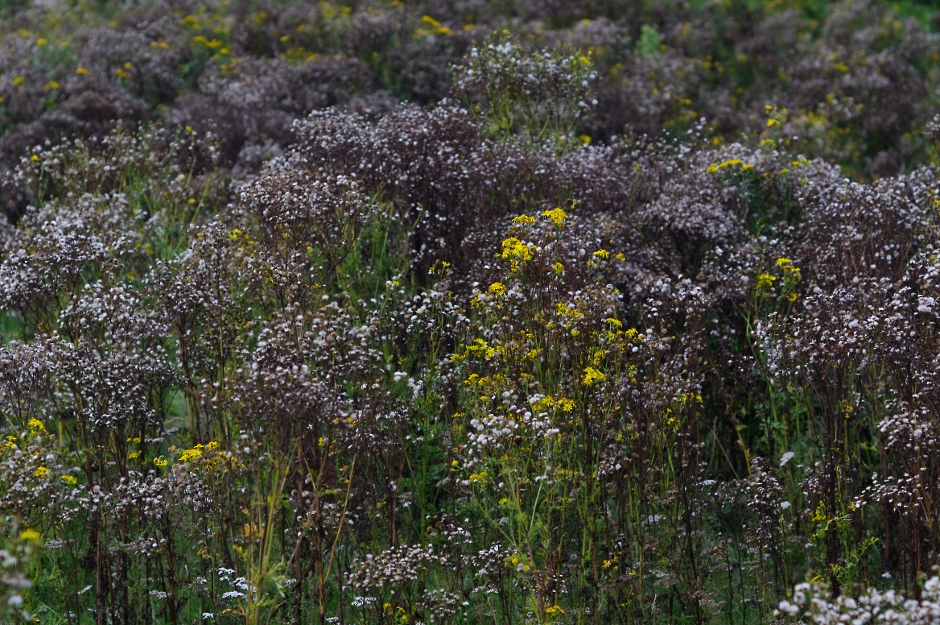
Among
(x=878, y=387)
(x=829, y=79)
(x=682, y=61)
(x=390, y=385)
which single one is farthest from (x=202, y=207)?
(x=829, y=79)

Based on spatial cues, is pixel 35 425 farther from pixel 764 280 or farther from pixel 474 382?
pixel 764 280

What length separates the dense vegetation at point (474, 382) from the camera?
5227 mm

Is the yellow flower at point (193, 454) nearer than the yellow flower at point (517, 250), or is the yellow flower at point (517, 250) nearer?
the yellow flower at point (193, 454)

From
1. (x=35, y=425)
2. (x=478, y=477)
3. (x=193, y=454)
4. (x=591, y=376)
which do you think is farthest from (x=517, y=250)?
(x=35, y=425)

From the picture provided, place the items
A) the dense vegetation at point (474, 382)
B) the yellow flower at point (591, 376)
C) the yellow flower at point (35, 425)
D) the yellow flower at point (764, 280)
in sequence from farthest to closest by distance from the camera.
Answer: the yellow flower at point (764, 280), the yellow flower at point (35, 425), the dense vegetation at point (474, 382), the yellow flower at point (591, 376)

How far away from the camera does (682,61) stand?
1396 centimetres

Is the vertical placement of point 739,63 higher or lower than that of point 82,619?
higher

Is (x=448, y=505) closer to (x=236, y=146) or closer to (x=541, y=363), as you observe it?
(x=541, y=363)

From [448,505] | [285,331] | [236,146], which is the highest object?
[236,146]

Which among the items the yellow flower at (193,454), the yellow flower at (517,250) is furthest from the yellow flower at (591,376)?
the yellow flower at (193,454)

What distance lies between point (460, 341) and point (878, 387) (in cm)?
234

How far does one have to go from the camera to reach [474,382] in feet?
17.8

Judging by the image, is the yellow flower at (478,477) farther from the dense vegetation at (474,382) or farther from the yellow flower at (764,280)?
the yellow flower at (764,280)

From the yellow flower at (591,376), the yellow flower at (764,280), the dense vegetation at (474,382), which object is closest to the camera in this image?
the yellow flower at (591,376)
